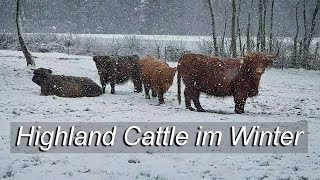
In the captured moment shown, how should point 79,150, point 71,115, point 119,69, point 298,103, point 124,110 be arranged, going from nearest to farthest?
1. point 79,150
2. point 71,115
3. point 124,110
4. point 298,103
5. point 119,69

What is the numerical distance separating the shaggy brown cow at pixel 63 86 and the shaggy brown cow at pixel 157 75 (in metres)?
1.76

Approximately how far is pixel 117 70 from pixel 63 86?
7.74ft

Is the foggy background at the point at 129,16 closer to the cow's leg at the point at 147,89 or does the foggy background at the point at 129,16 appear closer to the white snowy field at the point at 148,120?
the white snowy field at the point at 148,120

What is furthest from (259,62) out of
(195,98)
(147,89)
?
(147,89)

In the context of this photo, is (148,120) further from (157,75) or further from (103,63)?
(103,63)

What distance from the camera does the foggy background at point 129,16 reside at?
202 ft

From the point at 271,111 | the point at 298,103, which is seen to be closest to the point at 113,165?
the point at 271,111

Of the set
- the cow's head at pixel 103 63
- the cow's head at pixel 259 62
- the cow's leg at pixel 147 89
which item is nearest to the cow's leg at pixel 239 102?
the cow's head at pixel 259 62

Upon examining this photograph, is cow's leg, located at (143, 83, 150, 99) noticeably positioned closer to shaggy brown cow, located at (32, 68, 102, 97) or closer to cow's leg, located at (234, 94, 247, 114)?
shaggy brown cow, located at (32, 68, 102, 97)

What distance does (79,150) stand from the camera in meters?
6.46

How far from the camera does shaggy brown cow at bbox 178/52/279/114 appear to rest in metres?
9.80

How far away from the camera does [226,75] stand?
993cm

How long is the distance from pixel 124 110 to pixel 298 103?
557 cm

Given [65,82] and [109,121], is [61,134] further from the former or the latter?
[65,82]
